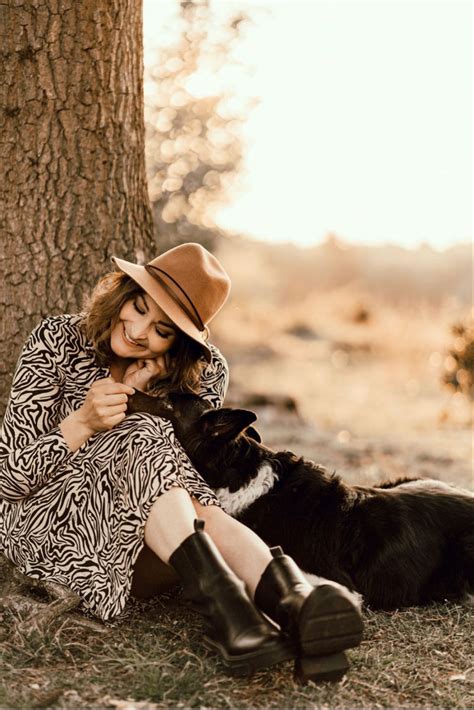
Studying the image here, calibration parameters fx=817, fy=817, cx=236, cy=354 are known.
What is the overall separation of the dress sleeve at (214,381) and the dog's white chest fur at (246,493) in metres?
0.47

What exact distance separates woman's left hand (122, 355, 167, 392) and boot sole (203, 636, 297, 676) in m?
1.32

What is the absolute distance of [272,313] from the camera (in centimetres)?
2156

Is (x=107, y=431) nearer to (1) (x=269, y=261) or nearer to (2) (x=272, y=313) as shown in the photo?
(2) (x=272, y=313)

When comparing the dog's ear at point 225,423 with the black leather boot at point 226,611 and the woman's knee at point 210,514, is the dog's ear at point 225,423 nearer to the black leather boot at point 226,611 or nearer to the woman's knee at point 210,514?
the woman's knee at point 210,514

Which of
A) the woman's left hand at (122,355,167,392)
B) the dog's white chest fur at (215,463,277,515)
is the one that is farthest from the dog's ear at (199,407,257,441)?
the woman's left hand at (122,355,167,392)

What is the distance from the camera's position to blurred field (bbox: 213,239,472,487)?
29.5ft

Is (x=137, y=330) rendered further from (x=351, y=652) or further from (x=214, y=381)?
(x=351, y=652)

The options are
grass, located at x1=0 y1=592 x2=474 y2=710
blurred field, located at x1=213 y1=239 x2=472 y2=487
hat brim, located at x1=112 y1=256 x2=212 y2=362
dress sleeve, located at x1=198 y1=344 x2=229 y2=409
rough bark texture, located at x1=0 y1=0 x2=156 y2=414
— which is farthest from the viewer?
blurred field, located at x1=213 y1=239 x2=472 y2=487

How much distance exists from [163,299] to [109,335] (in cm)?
29

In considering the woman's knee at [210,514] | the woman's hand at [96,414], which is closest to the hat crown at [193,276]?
the woman's hand at [96,414]

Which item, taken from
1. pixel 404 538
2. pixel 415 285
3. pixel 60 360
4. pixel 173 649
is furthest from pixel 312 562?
pixel 415 285

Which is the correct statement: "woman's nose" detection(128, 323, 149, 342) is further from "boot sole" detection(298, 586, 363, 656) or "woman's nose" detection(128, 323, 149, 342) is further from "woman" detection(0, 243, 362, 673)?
"boot sole" detection(298, 586, 363, 656)

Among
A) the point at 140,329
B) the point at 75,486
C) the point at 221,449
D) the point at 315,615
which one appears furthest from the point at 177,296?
the point at 315,615

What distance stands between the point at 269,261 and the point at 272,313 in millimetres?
13036
